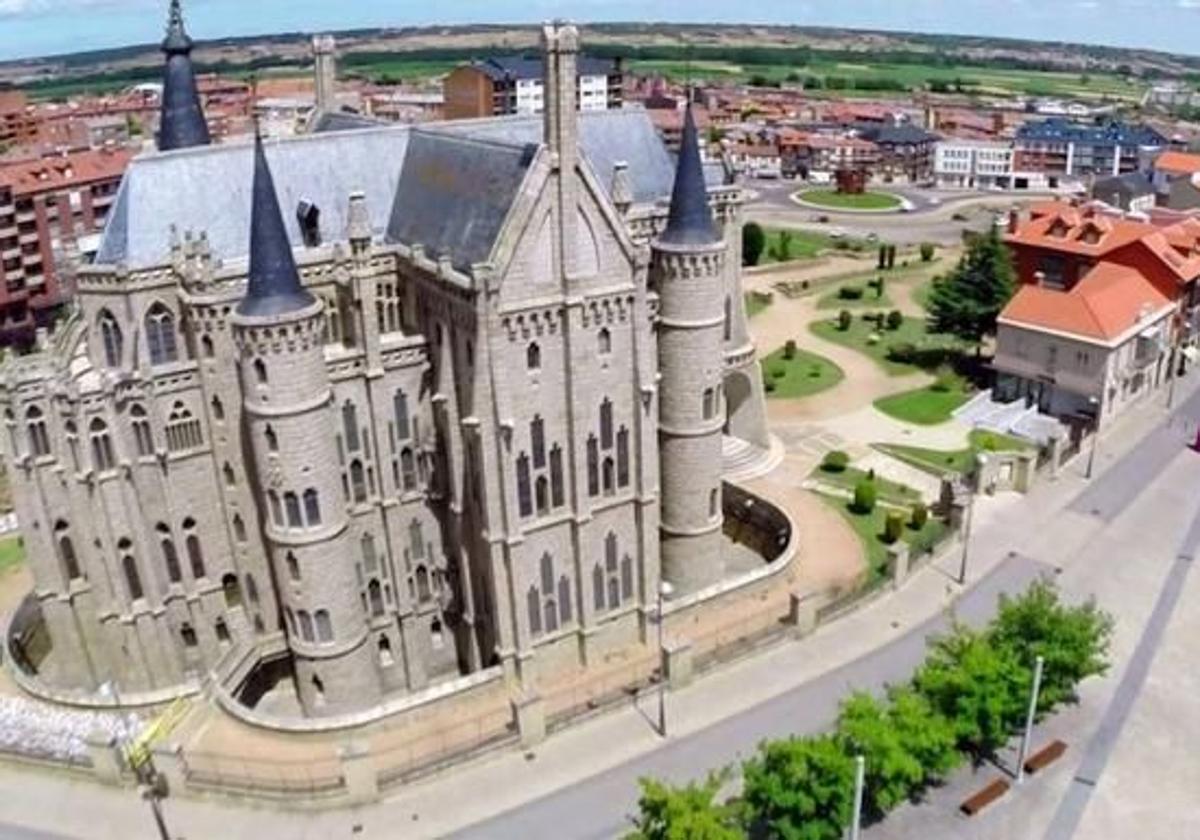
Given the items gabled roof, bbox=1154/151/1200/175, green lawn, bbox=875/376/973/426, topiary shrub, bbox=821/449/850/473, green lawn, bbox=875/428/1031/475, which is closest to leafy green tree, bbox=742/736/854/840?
topiary shrub, bbox=821/449/850/473

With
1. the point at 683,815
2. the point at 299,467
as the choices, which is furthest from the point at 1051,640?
the point at 299,467

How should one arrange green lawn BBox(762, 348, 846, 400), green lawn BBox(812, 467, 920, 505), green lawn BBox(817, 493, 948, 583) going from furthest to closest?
1. green lawn BBox(762, 348, 846, 400)
2. green lawn BBox(812, 467, 920, 505)
3. green lawn BBox(817, 493, 948, 583)

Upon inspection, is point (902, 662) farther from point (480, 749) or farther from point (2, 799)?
point (2, 799)

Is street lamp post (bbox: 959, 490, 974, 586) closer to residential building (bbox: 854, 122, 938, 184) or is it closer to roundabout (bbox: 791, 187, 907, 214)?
roundabout (bbox: 791, 187, 907, 214)

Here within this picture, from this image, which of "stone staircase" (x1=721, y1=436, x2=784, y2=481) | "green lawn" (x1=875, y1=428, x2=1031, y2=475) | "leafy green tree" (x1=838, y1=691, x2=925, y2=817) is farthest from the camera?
"green lawn" (x1=875, y1=428, x2=1031, y2=475)

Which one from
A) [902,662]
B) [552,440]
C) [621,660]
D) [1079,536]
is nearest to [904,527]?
[1079,536]

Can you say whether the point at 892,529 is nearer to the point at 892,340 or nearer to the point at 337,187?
the point at 337,187
